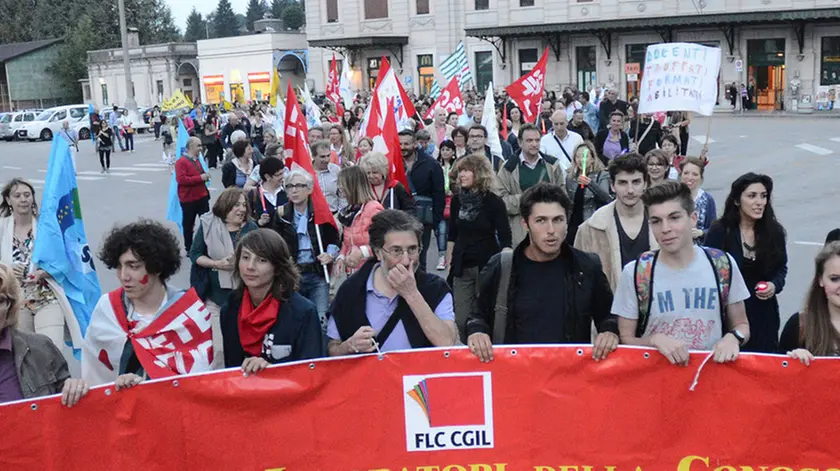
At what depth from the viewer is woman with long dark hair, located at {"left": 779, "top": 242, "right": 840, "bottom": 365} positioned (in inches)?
159

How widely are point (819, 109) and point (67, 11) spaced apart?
69701 millimetres

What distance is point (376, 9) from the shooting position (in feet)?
185

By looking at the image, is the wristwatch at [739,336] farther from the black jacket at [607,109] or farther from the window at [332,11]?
the window at [332,11]

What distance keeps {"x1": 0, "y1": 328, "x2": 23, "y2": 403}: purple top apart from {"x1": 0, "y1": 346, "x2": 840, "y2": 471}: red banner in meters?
0.17

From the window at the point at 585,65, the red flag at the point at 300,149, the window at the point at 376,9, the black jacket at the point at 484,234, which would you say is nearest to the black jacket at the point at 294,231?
the red flag at the point at 300,149

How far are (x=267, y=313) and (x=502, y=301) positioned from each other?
1118mm

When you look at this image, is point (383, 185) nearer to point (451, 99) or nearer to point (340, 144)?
point (340, 144)

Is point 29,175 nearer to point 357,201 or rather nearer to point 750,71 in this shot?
point 357,201

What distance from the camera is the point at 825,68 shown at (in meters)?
41.2

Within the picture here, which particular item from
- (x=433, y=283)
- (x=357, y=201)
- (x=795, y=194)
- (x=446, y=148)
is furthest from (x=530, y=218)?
(x=795, y=194)

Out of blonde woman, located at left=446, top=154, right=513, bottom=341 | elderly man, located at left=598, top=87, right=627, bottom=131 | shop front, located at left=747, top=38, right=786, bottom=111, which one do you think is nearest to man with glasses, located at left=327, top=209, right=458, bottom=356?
blonde woman, located at left=446, top=154, right=513, bottom=341

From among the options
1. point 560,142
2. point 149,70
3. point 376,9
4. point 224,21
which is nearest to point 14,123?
point 376,9

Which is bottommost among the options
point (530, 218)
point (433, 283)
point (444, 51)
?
point (433, 283)

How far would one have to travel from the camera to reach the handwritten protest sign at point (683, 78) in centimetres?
992
